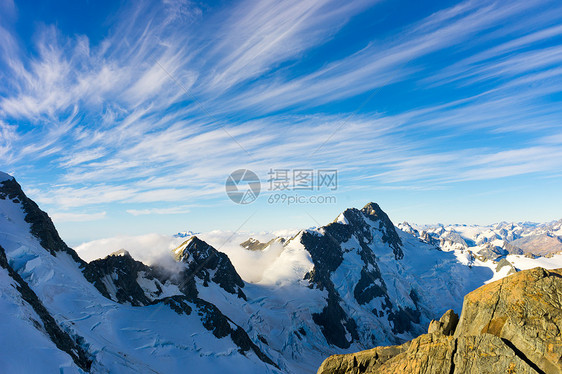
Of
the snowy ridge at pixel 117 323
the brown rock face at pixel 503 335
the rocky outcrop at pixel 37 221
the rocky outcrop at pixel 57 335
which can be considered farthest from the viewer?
the rocky outcrop at pixel 37 221

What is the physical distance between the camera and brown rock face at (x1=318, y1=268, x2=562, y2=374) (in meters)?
17.1

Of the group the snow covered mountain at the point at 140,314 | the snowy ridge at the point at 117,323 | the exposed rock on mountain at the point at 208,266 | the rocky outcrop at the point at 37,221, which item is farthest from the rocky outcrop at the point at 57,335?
the exposed rock on mountain at the point at 208,266

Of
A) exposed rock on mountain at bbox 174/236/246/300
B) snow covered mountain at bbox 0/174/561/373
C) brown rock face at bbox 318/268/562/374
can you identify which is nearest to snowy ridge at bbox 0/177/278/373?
snow covered mountain at bbox 0/174/561/373

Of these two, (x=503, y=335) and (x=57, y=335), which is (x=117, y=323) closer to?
(x=57, y=335)

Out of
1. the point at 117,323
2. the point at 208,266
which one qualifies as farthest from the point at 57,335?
the point at 208,266

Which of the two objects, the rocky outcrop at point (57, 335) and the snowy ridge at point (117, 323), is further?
the snowy ridge at point (117, 323)

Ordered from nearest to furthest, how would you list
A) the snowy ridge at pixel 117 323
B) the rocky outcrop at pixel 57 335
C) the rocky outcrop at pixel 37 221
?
the rocky outcrop at pixel 57 335 → the snowy ridge at pixel 117 323 → the rocky outcrop at pixel 37 221

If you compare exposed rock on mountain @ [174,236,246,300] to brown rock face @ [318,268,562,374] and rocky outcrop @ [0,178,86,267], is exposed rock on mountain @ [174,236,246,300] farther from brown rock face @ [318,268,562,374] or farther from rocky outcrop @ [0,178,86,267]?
brown rock face @ [318,268,562,374]

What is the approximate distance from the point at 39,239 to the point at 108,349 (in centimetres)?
4840

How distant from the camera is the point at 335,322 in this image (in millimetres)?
174500

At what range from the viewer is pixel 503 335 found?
19156mm

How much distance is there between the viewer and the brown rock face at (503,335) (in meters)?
17.1

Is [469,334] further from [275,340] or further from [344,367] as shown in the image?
[275,340]

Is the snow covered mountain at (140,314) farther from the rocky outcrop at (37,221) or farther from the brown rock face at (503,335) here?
the brown rock face at (503,335)
